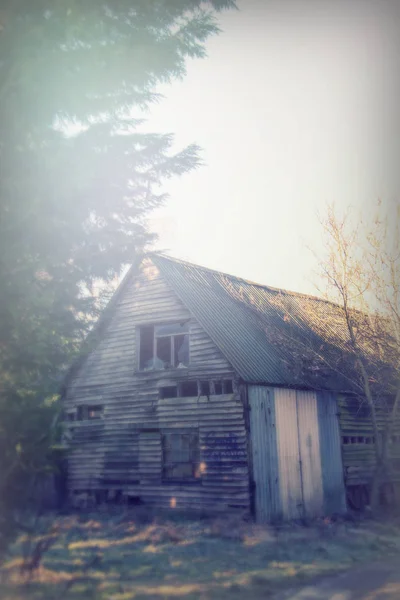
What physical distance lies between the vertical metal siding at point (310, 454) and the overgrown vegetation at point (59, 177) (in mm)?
9248

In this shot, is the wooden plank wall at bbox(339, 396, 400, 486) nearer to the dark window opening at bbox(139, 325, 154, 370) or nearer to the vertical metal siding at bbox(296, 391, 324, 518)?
the vertical metal siding at bbox(296, 391, 324, 518)

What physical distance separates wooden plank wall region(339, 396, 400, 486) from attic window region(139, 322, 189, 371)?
6241 mm

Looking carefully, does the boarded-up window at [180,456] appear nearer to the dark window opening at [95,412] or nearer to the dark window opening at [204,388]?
the dark window opening at [204,388]

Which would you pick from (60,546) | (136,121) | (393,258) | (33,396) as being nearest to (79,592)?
(33,396)

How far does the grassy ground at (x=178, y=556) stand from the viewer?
875 centimetres

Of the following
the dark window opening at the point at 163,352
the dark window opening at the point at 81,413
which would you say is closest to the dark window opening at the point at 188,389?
the dark window opening at the point at 163,352

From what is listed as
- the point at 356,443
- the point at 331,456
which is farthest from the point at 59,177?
the point at 356,443

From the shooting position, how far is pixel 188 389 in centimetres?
1753

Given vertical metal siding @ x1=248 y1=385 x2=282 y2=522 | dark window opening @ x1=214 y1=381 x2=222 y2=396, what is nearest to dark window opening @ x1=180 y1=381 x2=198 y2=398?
dark window opening @ x1=214 y1=381 x2=222 y2=396

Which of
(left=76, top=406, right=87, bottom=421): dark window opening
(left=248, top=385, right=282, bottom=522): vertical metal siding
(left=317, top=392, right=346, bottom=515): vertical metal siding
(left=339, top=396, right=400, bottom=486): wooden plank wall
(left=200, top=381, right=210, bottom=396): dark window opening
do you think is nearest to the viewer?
(left=248, top=385, right=282, bottom=522): vertical metal siding

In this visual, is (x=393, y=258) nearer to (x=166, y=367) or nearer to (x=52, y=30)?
(x=166, y=367)

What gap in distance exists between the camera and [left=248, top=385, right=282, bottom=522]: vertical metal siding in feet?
51.3

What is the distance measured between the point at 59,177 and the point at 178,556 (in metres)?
8.16

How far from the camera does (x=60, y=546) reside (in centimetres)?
1268
